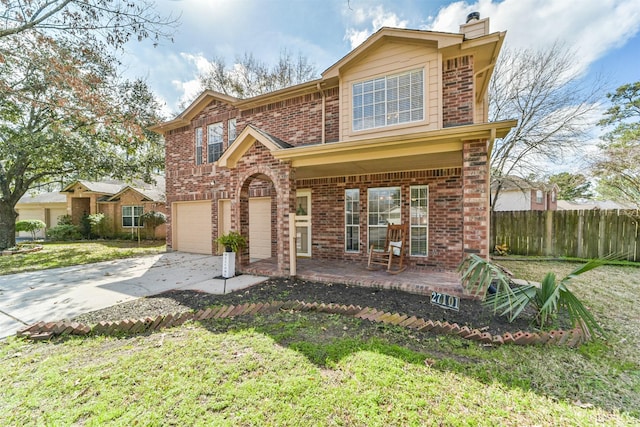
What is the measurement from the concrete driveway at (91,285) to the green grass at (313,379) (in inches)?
43.5

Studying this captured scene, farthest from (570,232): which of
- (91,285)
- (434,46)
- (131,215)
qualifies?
(131,215)

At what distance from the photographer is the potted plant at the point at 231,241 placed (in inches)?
257

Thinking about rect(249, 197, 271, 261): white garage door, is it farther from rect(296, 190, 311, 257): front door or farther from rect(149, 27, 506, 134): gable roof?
rect(149, 27, 506, 134): gable roof

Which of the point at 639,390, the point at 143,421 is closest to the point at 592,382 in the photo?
the point at 639,390

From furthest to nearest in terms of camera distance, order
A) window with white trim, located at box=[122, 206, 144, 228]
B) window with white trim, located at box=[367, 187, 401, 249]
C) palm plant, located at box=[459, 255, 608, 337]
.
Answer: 1. window with white trim, located at box=[122, 206, 144, 228]
2. window with white trim, located at box=[367, 187, 401, 249]
3. palm plant, located at box=[459, 255, 608, 337]

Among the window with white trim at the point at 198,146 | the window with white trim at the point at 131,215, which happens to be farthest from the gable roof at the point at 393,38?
the window with white trim at the point at 131,215

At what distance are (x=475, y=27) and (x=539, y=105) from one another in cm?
631

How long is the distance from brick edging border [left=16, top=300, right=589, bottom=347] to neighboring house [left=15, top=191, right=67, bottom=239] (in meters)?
22.7

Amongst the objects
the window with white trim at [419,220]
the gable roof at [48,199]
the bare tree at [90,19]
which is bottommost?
the window with white trim at [419,220]

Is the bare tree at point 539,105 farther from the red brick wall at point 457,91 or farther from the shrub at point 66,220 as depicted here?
the shrub at point 66,220

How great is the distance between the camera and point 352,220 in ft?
26.8

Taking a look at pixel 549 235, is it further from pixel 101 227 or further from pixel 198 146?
Result: pixel 101 227

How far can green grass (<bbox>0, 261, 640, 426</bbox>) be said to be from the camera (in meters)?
2.10

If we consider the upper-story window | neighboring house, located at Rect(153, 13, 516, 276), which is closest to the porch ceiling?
neighboring house, located at Rect(153, 13, 516, 276)
